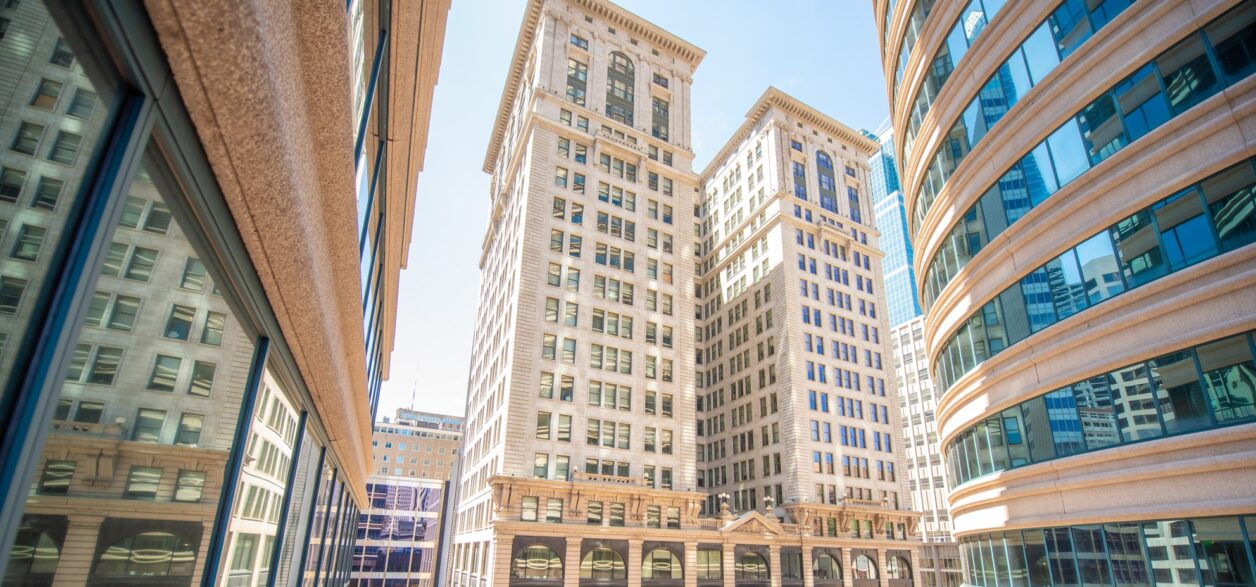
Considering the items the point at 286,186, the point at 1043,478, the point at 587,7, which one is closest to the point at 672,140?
the point at 587,7

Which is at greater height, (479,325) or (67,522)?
(479,325)

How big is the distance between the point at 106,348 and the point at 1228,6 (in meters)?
19.1

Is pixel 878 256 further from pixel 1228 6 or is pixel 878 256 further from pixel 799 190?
pixel 1228 6

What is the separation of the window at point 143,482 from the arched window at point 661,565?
162 feet

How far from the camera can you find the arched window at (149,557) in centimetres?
337

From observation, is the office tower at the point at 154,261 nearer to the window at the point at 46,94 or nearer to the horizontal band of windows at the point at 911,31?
the window at the point at 46,94

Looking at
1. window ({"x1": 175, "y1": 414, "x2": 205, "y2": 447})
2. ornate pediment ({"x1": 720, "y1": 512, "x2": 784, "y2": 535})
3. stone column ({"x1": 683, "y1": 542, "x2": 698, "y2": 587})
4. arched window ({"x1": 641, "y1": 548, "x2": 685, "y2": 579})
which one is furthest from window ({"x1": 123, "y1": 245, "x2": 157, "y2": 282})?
ornate pediment ({"x1": 720, "y1": 512, "x2": 784, "y2": 535})

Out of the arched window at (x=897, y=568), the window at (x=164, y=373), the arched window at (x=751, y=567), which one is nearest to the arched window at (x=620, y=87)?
the arched window at (x=751, y=567)

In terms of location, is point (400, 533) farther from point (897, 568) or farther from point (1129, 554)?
point (1129, 554)

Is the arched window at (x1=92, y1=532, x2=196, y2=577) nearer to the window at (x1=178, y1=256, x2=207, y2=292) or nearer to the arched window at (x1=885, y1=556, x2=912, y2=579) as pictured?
the window at (x1=178, y1=256, x2=207, y2=292)

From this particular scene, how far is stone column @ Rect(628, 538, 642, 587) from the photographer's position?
4819cm

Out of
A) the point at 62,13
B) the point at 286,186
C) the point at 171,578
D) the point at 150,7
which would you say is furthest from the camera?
the point at 171,578

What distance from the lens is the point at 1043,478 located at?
1802 cm

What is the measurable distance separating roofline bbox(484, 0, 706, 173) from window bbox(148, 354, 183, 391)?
7097 centimetres
